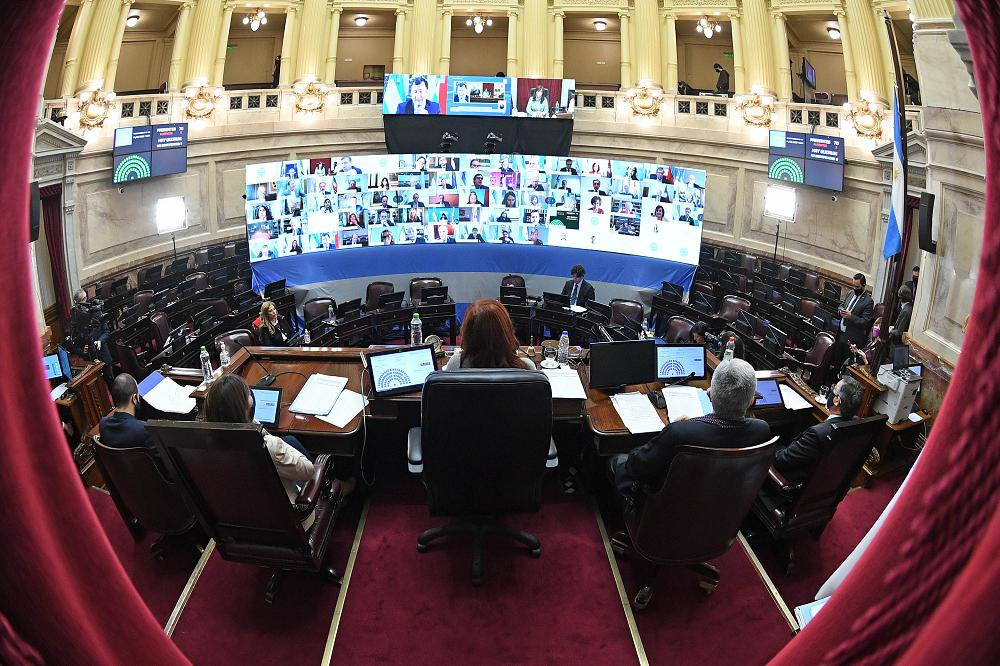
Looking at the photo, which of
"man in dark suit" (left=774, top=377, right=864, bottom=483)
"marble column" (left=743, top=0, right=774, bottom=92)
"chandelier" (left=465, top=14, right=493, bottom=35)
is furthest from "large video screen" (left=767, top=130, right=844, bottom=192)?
"man in dark suit" (left=774, top=377, right=864, bottom=483)

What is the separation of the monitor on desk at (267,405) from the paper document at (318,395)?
0.10m

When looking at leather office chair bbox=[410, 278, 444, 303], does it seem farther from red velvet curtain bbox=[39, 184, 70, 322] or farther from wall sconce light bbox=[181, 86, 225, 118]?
wall sconce light bbox=[181, 86, 225, 118]

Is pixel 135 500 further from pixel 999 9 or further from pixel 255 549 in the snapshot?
pixel 999 9

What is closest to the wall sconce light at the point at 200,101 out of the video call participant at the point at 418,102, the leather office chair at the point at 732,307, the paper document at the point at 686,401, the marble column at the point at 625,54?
the video call participant at the point at 418,102

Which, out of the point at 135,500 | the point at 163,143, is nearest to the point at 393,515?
the point at 135,500

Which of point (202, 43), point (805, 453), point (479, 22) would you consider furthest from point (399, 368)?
point (202, 43)

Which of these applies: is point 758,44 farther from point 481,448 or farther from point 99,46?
point 481,448

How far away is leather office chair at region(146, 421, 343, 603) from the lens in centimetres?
256

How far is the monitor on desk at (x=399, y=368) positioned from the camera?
3795 mm

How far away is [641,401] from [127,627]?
3.81m

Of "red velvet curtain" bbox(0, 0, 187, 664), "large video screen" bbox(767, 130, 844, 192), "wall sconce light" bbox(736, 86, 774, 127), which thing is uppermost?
"wall sconce light" bbox(736, 86, 774, 127)

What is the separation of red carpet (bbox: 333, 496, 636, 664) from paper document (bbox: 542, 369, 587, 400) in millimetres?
709

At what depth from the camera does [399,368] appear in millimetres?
3898

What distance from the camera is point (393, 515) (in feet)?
11.8
